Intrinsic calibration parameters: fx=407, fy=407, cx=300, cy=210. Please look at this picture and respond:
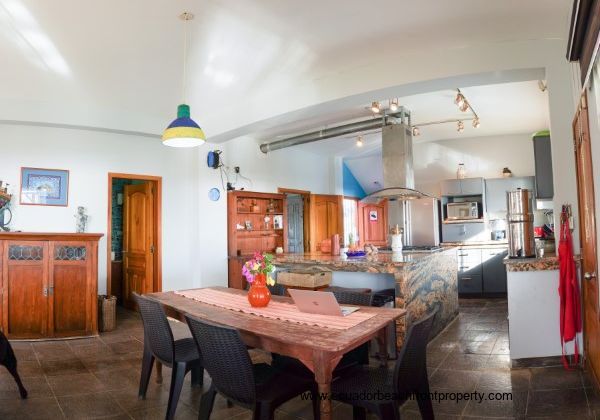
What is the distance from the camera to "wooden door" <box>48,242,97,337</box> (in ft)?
15.5

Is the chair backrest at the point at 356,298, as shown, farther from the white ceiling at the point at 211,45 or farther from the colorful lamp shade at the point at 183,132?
the white ceiling at the point at 211,45

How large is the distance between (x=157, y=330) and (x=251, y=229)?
4.46 meters

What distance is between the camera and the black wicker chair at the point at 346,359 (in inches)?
101

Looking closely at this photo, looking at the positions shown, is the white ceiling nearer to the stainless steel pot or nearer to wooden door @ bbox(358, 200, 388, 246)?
the stainless steel pot

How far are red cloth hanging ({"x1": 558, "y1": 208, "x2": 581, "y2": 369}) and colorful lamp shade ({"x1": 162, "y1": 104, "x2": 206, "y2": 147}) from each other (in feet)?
10.3

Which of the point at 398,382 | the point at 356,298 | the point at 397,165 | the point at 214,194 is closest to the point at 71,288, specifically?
the point at 214,194

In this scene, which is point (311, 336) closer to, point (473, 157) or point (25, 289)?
point (25, 289)

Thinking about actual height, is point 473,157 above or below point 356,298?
above

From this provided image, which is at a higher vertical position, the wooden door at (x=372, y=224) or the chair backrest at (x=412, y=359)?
the wooden door at (x=372, y=224)

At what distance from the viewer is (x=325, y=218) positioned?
8.74m

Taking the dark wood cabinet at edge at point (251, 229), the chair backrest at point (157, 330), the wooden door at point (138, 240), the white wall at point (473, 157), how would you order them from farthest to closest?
the white wall at point (473, 157) → the dark wood cabinet at edge at point (251, 229) → the wooden door at point (138, 240) → the chair backrest at point (157, 330)

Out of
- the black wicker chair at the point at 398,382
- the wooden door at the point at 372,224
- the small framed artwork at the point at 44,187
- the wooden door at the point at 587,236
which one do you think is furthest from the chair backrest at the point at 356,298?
the wooden door at the point at 372,224

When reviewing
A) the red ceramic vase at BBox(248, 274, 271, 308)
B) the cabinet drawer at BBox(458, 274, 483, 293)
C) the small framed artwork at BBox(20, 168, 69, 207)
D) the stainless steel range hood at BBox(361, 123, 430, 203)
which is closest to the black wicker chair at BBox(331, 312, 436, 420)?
the red ceramic vase at BBox(248, 274, 271, 308)

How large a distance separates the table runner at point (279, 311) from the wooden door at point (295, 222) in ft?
15.3
